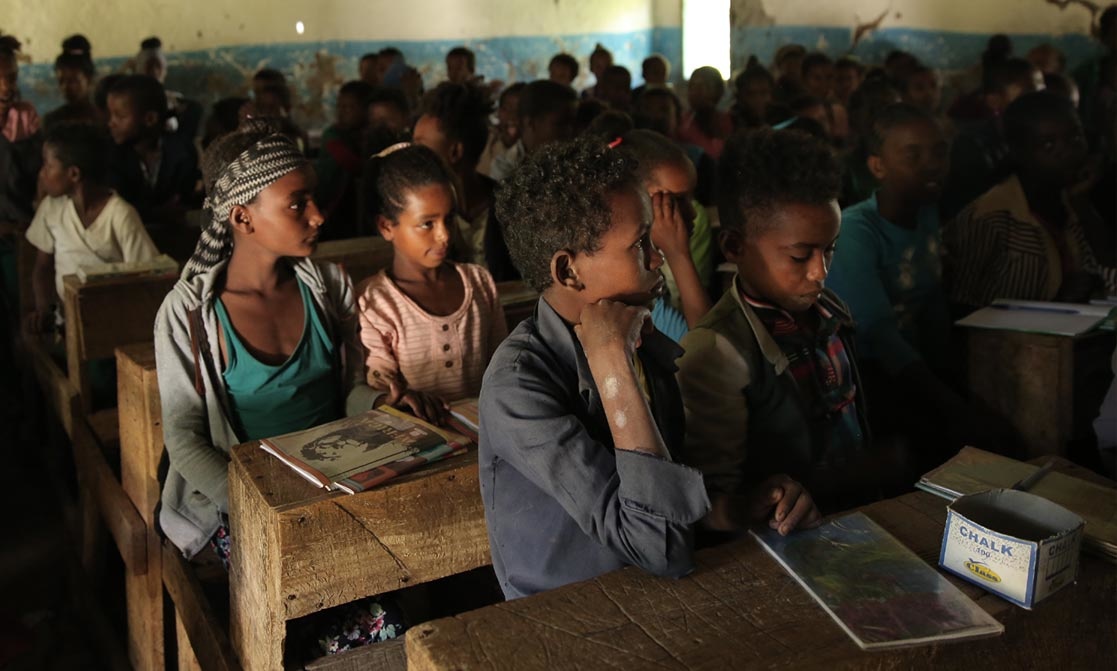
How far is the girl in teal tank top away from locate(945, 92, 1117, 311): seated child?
2.18m

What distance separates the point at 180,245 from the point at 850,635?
157 inches

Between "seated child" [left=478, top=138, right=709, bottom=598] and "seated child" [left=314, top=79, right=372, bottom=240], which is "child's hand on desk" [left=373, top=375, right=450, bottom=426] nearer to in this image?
"seated child" [left=478, top=138, right=709, bottom=598]

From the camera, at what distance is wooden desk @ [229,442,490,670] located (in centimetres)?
160

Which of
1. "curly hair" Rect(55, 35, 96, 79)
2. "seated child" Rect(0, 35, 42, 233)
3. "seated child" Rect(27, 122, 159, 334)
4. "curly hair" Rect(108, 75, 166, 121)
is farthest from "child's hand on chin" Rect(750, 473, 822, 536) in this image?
"curly hair" Rect(55, 35, 96, 79)

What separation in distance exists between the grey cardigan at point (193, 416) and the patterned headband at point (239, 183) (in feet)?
0.25

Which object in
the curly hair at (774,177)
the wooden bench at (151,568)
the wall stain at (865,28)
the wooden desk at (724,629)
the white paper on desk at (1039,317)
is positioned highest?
the wall stain at (865,28)

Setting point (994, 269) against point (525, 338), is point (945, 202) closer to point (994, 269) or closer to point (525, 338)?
point (994, 269)

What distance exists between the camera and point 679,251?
2449 millimetres

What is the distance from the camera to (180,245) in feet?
14.6

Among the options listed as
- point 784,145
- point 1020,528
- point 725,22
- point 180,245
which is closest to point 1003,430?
point 784,145

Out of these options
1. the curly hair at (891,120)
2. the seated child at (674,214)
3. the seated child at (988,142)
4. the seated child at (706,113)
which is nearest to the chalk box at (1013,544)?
the seated child at (674,214)

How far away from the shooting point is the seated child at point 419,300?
232 centimetres

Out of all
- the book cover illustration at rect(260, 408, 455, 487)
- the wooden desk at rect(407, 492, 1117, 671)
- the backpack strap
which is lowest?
the wooden desk at rect(407, 492, 1117, 671)

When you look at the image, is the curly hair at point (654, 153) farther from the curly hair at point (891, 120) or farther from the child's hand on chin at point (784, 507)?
the child's hand on chin at point (784, 507)
